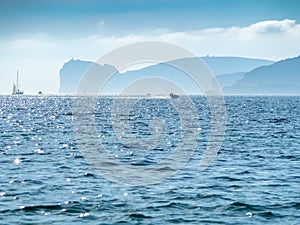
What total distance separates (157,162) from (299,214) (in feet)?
51.9

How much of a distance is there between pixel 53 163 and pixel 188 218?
16392 millimetres

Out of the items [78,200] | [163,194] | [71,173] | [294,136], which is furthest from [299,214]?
[294,136]

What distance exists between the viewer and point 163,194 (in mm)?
24156

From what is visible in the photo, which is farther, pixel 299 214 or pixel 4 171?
pixel 4 171

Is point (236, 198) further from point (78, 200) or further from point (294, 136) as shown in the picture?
point (294, 136)

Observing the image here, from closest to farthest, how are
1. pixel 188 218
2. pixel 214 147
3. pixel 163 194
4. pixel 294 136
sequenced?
pixel 188 218, pixel 163 194, pixel 214 147, pixel 294 136

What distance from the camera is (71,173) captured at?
2978cm

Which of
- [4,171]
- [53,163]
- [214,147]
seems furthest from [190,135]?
[4,171]

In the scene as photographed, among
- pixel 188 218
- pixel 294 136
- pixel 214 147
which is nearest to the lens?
pixel 188 218

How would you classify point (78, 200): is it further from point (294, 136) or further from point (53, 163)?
point (294, 136)

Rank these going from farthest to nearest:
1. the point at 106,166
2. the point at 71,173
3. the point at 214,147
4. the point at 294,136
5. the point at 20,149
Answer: the point at 294,136, the point at 214,147, the point at 20,149, the point at 106,166, the point at 71,173

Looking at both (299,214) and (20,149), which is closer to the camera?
(299,214)

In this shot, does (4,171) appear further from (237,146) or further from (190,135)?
(190,135)

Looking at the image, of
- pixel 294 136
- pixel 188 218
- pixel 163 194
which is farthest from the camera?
pixel 294 136
